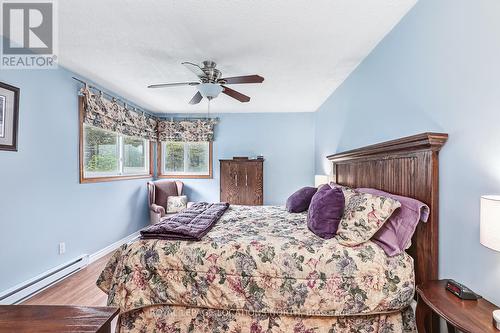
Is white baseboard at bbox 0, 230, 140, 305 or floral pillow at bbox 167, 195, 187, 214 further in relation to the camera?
floral pillow at bbox 167, 195, 187, 214

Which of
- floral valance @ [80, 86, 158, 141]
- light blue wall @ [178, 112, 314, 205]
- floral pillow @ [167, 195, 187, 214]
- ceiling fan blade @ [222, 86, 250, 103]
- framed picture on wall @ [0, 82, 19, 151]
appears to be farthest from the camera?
light blue wall @ [178, 112, 314, 205]

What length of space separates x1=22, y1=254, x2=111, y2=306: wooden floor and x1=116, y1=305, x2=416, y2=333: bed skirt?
2.93ft

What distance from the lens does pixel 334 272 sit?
5.20 ft

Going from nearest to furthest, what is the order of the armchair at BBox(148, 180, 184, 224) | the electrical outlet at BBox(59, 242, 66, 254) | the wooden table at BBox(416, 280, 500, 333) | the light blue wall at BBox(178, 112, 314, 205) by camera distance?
the wooden table at BBox(416, 280, 500, 333)
the electrical outlet at BBox(59, 242, 66, 254)
the armchair at BBox(148, 180, 184, 224)
the light blue wall at BBox(178, 112, 314, 205)

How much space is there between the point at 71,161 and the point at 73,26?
5.32 ft

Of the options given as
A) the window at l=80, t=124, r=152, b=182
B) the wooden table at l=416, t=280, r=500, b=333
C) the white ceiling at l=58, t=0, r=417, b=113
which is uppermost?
the white ceiling at l=58, t=0, r=417, b=113

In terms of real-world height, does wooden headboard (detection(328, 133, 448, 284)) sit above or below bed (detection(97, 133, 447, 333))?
above

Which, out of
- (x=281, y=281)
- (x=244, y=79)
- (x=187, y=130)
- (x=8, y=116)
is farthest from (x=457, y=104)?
(x=187, y=130)

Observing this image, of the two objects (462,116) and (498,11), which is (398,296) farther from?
(498,11)

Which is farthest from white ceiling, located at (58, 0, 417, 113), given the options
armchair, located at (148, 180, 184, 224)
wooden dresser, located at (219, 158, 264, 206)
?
armchair, located at (148, 180, 184, 224)

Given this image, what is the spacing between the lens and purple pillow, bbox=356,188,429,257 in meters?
1.57

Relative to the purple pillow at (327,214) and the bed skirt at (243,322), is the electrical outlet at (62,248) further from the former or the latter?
the purple pillow at (327,214)

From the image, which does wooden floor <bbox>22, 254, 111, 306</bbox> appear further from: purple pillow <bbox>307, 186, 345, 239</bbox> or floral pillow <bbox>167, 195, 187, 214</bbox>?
purple pillow <bbox>307, 186, 345, 239</bbox>

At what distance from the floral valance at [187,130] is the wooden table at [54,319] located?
4.24 meters
